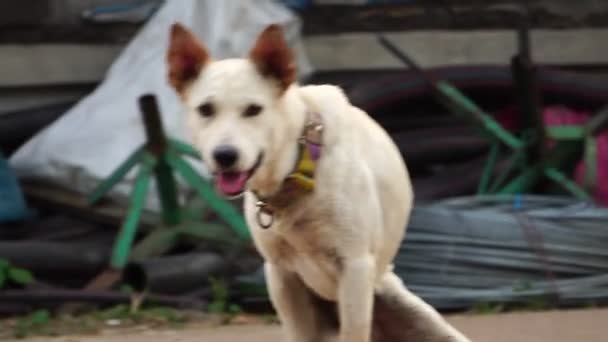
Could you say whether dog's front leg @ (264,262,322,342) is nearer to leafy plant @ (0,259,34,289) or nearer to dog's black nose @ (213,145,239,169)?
dog's black nose @ (213,145,239,169)

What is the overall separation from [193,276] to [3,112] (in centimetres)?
207

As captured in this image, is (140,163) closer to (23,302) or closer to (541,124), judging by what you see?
(23,302)

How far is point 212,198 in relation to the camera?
7.96 meters

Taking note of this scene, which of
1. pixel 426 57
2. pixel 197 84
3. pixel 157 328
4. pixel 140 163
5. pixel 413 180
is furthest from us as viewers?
pixel 426 57

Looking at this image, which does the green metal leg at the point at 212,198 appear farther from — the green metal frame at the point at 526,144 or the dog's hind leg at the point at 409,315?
the dog's hind leg at the point at 409,315

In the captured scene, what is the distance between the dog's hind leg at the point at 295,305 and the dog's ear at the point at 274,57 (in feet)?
2.68

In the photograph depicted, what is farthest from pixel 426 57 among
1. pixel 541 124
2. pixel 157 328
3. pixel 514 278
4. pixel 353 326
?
pixel 353 326

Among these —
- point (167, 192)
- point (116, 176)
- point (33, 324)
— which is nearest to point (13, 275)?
point (33, 324)

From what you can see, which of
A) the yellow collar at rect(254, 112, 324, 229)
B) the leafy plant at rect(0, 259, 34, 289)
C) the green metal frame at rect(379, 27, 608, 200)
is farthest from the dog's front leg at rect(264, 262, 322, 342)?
the green metal frame at rect(379, 27, 608, 200)

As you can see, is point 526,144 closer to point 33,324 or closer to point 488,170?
point 488,170

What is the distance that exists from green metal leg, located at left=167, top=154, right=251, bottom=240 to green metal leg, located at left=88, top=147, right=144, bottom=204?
0.18 meters

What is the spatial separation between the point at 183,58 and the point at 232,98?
0.98ft

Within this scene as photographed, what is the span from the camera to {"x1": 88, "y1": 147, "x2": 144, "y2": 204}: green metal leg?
26.2 feet

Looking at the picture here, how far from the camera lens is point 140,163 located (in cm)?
805
